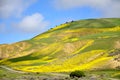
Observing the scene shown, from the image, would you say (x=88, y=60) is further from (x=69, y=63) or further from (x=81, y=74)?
(x=81, y=74)

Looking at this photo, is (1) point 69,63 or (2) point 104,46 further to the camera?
(2) point 104,46

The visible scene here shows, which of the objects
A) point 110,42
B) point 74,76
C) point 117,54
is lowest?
point 74,76

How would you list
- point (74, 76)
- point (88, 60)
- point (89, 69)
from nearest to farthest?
point (74, 76), point (89, 69), point (88, 60)

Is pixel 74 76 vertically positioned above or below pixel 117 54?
below

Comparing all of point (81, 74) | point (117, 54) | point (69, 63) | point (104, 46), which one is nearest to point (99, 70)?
point (117, 54)

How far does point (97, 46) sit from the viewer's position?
174250 millimetres

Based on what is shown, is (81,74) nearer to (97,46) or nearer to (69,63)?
(69,63)

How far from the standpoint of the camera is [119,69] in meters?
109

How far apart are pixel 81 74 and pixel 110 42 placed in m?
89.5

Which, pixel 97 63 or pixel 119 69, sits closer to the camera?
pixel 119 69

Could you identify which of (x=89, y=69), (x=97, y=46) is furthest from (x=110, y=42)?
(x=89, y=69)

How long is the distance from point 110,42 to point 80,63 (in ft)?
119

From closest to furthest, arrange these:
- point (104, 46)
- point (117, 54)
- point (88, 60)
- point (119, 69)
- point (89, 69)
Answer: point (119, 69) < point (89, 69) < point (117, 54) < point (88, 60) < point (104, 46)

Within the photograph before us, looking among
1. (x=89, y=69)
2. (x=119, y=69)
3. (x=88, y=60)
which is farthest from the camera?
(x=88, y=60)
